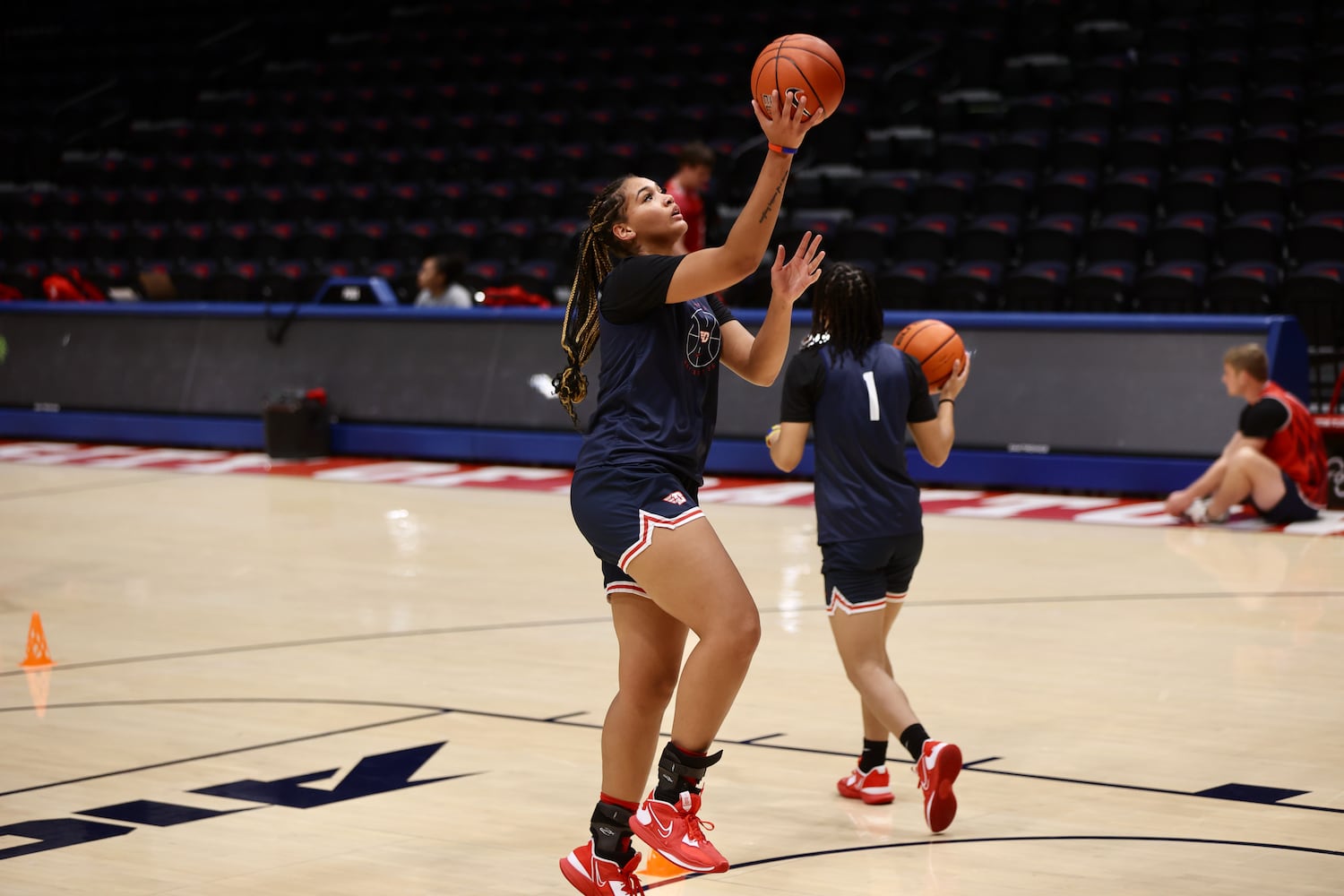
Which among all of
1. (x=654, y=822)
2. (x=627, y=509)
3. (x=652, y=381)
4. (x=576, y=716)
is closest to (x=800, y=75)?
(x=652, y=381)

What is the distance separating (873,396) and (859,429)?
0.12 meters

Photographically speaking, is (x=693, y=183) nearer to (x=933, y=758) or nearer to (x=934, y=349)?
(x=934, y=349)

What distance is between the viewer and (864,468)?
5312mm

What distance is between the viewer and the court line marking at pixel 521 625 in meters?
7.58

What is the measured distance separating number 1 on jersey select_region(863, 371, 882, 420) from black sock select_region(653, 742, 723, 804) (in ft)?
4.96

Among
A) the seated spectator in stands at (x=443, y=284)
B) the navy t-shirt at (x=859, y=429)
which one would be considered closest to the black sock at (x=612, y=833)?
the navy t-shirt at (x=859, y=429)

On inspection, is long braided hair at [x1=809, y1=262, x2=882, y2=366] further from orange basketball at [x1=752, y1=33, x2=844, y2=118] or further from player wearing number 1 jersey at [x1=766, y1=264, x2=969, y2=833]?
orange basketball at [x1=752, y1=33, x2=844, y2=118]

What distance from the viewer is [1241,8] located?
18344 millimetres

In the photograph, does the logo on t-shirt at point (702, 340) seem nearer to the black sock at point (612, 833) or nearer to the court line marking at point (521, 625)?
the black sock at point (612, 833)

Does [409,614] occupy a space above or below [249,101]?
below

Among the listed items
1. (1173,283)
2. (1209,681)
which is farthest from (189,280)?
(1209,681)

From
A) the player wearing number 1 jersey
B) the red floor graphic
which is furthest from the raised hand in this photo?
the red floor graphic

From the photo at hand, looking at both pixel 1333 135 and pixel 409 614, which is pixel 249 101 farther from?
pixel 409 614

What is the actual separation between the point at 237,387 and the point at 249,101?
9.76 meters
